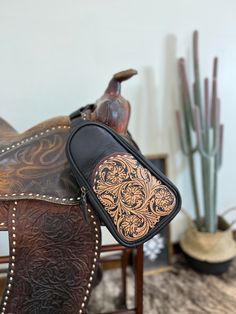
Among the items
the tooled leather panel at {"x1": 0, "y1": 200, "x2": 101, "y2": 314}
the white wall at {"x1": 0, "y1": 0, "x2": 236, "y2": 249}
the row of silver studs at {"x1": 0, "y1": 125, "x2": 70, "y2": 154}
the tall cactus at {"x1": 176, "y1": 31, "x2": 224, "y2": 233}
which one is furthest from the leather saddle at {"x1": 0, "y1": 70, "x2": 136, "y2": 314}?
the tall cactus at {"x1": 176, "y1": 31, "x2": 224, "y2": 233}

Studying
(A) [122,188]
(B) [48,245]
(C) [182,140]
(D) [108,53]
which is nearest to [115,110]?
(A) [122,188]


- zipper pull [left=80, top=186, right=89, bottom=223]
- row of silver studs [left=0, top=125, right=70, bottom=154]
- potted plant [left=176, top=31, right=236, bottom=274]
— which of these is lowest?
potted plant [left=176, top=31, right=236, bottom=274]

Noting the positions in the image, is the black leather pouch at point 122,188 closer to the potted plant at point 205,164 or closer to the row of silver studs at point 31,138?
the row of silver studs at point 31,138

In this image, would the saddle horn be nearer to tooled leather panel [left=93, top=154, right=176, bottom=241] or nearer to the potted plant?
tooled leather panel [left=93, top=154, right=176, bottom=241]

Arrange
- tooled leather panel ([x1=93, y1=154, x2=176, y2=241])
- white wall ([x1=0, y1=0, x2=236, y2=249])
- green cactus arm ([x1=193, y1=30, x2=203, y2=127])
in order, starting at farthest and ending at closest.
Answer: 1. green cactus arm ([x1=193, y1=30, x2=203, y2=127])
2. white wall ([x1=0, y1=0, x2=236, y2=249])
3. tooled leather panel ([x1=93, y1=154, x2=176, y2=241])

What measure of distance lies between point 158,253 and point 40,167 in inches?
34.2

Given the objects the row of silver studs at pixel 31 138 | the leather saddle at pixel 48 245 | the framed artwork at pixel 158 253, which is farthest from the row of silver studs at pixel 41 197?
the framed artwork at pixel 158 253

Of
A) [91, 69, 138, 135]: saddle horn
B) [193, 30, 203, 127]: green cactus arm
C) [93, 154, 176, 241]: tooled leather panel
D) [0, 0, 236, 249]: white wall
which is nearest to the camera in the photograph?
[93, 154, 176, 241]: tooled leather panel

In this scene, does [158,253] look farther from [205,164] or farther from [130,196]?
[130,196]

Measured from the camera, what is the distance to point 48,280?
79 centimetres

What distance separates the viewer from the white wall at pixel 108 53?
4.04ft

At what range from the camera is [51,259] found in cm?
79

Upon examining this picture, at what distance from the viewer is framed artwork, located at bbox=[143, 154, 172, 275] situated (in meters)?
1.50

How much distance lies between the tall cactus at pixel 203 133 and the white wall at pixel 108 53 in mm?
73
